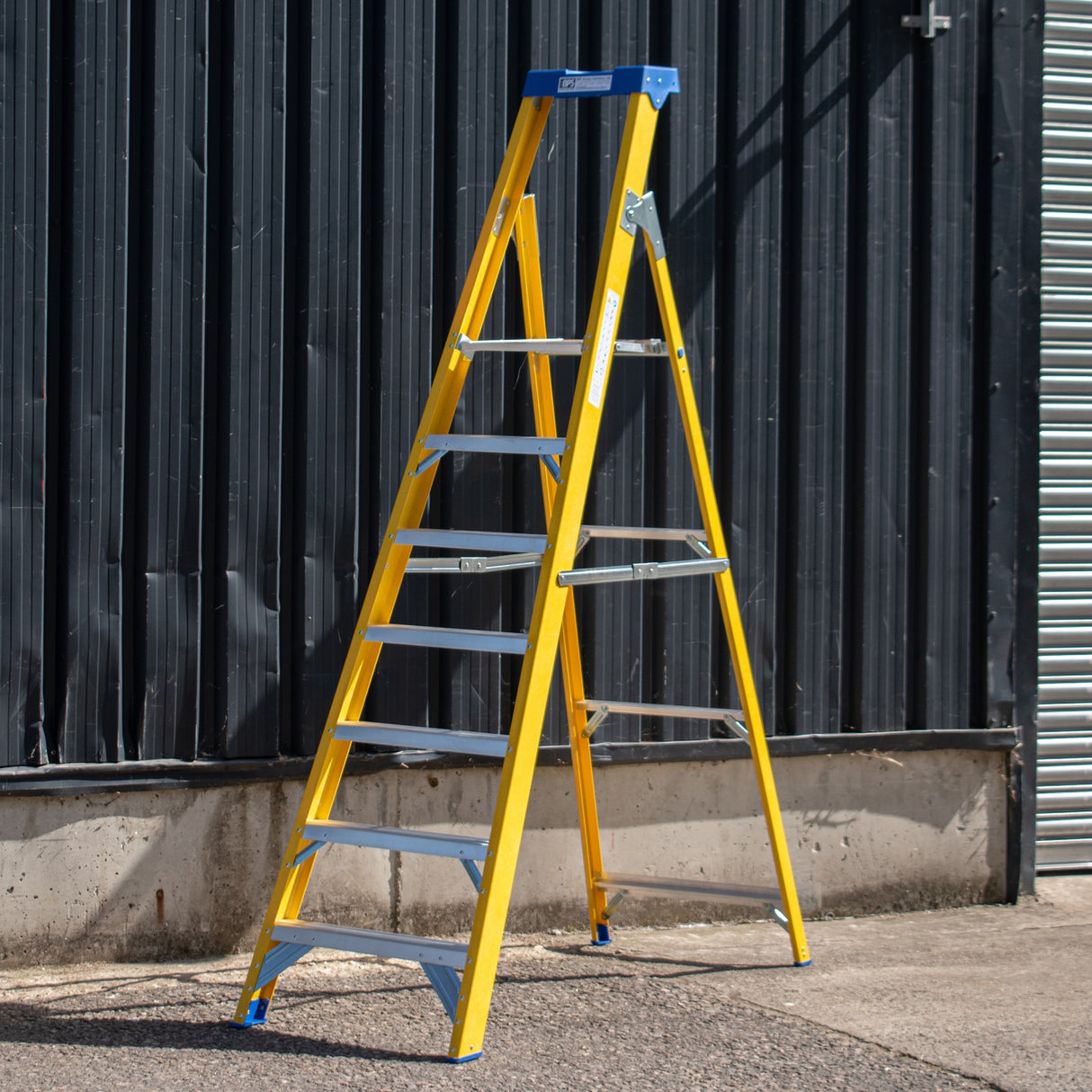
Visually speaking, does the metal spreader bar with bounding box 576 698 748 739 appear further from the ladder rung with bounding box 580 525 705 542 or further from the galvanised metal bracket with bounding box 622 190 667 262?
the galvanised metal bracket with bounding box 622 190 667 262

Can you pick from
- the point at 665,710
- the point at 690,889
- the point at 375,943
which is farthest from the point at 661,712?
the point at 375,943

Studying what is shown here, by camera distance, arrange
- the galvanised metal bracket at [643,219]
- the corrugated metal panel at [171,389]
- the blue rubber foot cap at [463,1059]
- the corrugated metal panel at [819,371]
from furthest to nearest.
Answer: the corrugated metal panel at [819,371], the corrugated metal panel at [171,389], the galvanised metal bracket at [643,219], the blue rubber foot cap at [463,1059]

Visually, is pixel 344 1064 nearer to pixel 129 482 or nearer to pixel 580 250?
pixel 129 482

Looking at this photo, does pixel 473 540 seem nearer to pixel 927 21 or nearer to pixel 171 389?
pixel 171 389

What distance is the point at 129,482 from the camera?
441cm

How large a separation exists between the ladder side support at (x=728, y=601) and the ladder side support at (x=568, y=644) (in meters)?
0.39

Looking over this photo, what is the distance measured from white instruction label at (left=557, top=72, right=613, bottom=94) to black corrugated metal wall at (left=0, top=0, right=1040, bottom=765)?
0.86 m

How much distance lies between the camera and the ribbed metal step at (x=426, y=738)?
3.54 m

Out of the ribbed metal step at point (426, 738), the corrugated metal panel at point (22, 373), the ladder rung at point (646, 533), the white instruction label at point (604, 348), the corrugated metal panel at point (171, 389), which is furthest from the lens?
the corrugated metal panel at point (171, 389)

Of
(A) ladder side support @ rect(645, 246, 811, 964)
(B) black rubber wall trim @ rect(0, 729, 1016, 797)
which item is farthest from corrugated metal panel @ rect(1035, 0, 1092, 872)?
(A) ladder side support @ rect(645, 246, 811, 964)

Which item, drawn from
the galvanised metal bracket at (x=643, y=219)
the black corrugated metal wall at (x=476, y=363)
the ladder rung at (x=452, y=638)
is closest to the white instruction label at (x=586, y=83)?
the galvanised metal bracket at (x=643, y=219)

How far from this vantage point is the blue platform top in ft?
12.3

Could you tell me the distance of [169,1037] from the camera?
3.65m

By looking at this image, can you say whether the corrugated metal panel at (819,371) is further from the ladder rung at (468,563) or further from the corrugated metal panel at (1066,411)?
the ladder rung at (468,563)
